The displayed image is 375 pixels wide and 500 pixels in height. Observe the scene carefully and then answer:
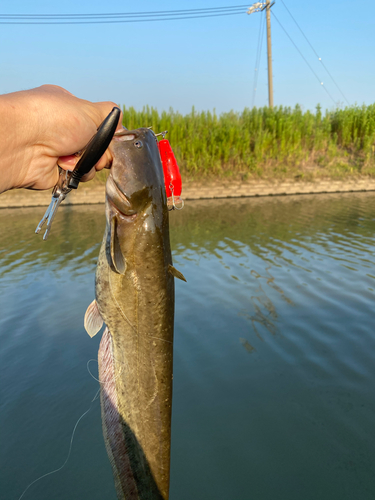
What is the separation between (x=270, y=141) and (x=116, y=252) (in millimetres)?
19242

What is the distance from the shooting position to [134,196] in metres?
1.56

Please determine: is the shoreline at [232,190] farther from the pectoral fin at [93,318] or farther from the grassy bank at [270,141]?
the pectoral fin at [93,318]

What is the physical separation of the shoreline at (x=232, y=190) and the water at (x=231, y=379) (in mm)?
9408

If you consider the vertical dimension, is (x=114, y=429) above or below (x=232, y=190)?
above

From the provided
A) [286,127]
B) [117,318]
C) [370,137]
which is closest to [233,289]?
[117,318]

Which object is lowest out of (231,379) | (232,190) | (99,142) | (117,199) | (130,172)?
(232,190)

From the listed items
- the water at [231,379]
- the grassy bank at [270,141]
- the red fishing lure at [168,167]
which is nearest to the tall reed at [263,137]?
the grassy bank at [270,141]

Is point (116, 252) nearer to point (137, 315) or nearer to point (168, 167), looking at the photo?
point (137, 315)

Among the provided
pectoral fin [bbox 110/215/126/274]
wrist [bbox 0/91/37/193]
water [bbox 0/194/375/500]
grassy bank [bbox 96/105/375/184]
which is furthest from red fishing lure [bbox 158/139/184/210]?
grassy bank [bbox 96/105/375/184]

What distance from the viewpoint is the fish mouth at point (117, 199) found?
155cm

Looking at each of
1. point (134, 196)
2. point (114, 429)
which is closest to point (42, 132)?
point (134, 196)

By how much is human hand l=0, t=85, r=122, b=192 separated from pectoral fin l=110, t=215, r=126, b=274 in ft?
0.94

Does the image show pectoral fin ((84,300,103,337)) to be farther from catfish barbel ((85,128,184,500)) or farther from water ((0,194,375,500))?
water ((0,194,375,500))

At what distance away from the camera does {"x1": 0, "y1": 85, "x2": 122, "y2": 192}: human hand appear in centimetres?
127
